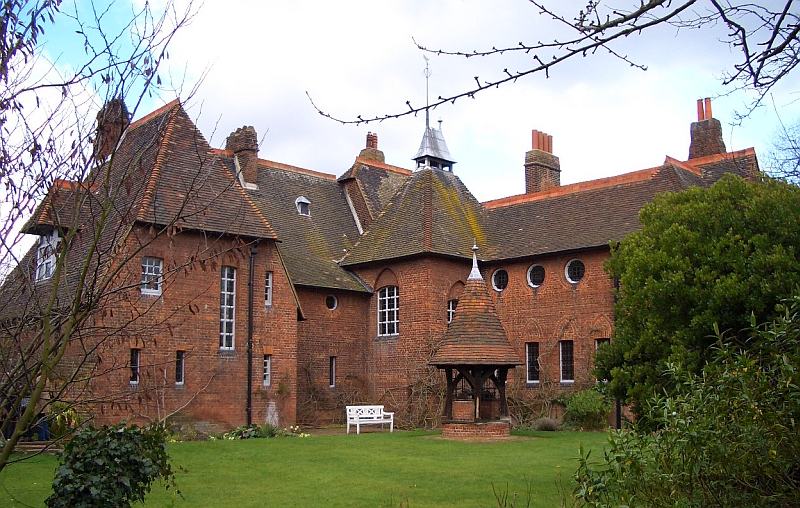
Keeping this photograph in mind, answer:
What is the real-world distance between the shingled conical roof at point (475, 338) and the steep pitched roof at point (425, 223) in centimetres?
470

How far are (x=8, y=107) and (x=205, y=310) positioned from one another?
18848 mm

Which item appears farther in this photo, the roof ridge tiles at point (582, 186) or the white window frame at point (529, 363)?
the roof ridge tiles at point (582, 186)

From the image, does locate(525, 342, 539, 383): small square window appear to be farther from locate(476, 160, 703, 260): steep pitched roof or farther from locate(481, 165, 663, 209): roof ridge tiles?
locate(481, 165, 663, 209): roof ridge tiles

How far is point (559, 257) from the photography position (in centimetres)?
2788

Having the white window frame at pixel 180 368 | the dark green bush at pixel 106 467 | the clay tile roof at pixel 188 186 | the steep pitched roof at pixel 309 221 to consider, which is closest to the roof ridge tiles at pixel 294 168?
the steep pitched roof at pixel 309 221

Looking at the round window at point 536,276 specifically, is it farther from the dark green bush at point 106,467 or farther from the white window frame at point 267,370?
the dark green bush at point 106,467

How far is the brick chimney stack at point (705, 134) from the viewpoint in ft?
105

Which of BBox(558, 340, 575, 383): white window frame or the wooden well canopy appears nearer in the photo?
the wooden well canopy

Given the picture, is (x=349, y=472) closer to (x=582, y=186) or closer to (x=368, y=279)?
(x=368, y=279)

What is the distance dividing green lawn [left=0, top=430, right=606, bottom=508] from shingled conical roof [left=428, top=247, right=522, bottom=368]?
7.46 ft

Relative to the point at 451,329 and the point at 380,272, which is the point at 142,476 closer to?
the point at 451,329

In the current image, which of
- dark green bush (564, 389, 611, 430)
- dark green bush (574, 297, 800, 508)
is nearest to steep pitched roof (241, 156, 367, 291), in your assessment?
dark green bush (564, 389, 611, 430)

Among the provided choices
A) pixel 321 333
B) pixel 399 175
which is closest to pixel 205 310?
pixel 321 333

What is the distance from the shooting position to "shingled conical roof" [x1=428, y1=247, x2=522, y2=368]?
22516 millimetres
